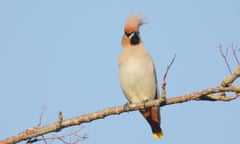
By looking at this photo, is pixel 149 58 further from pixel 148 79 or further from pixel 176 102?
pixel 176 102

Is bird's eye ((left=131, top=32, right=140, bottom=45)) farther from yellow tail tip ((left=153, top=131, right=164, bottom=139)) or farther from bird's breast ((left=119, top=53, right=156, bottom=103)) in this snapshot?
yellow tail tip ((left=153, top=131, right=164, bottom=139))

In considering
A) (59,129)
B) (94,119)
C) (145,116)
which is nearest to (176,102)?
(94,119)

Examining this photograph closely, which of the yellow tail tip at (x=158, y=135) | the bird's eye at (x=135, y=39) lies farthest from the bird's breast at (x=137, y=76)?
the yellow tail tip at (x=158, y=135)

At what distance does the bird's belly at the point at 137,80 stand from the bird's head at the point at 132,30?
1.43 feet

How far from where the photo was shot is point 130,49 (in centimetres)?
790

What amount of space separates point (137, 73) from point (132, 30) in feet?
2.43

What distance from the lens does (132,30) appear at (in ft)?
26.3

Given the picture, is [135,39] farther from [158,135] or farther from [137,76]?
[158,135]

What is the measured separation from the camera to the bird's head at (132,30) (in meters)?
7.96

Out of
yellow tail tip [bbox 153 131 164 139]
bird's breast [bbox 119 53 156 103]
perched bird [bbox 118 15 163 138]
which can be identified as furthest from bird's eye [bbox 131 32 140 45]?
yellow tail tip [bbox 153 131 164 139]

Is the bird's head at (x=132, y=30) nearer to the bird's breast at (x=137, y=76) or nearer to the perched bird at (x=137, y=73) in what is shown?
the perched bird at (x=137, y=73)

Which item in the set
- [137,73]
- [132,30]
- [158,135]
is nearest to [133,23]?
[132,30]

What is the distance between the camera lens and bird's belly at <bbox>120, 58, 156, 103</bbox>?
767cm

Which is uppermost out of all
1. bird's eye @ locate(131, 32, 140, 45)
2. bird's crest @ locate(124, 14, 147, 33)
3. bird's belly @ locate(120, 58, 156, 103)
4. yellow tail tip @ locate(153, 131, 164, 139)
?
bird's crest @ locate(124, 14, 147, 33)
